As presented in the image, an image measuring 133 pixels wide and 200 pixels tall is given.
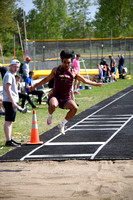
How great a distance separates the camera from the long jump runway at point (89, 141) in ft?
25.7

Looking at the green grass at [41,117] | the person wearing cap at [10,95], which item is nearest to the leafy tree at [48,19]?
the green grass at [41,117]

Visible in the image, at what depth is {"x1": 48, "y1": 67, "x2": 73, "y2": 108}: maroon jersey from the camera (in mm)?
8133

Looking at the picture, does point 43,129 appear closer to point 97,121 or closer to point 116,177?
point 97,121

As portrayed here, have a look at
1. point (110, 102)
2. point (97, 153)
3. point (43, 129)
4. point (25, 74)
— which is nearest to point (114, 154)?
point (97, 153)

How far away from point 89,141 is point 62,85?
1736mm

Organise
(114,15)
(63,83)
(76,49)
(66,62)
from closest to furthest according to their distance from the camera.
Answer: (66,62) < (63,83) < (76,49) < (114,15)

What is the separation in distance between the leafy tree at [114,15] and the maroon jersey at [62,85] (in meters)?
49.7

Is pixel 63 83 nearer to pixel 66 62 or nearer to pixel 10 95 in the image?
pixel 66 62

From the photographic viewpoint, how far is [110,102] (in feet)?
57.2

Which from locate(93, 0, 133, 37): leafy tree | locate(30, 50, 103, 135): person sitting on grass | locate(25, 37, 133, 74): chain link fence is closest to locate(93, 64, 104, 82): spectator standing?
locate(25, 37, 133, 74): chain link fence

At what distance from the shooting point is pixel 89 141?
364 inches

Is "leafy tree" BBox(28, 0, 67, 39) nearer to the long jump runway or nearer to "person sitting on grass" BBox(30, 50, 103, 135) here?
the long jump runway

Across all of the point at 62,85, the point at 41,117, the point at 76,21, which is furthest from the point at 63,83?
the point at 76,21

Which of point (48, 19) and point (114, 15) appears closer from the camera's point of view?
point (114, 15)
